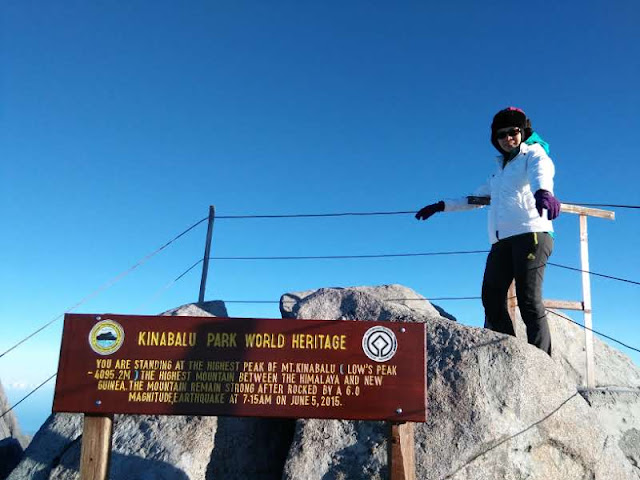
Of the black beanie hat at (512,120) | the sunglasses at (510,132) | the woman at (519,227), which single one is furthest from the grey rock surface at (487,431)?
the black beanie hat at (512,120)

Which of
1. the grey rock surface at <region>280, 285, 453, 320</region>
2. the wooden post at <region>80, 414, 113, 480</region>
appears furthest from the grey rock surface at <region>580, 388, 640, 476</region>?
the wooden post at <region>80, 414, 113, 480</region>

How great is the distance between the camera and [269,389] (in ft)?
12.9

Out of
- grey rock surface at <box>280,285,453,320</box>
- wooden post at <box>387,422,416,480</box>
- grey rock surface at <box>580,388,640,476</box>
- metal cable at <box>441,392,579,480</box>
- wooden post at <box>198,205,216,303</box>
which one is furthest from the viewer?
wooden post at <box>198,205,216,303</box>

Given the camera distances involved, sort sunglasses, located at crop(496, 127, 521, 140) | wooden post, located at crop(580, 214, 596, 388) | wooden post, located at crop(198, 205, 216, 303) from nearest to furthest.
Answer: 1. sunglasses, located at crop(496, 127, 521, 140)
2. wooden post, located at crop(580, 214, 596, 388)
3. wooden post, located at crop(198, 205, 216, 303)

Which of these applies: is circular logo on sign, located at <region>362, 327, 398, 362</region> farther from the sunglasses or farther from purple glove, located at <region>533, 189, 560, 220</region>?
the sunglasses

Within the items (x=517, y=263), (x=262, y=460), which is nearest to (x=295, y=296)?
(x=262, y=460)

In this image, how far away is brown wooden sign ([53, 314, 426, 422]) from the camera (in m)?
3.92

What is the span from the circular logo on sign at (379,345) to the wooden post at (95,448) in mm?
2059

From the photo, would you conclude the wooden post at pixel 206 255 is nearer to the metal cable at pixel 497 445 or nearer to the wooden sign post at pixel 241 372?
the wooden sign post at pixel 241 372

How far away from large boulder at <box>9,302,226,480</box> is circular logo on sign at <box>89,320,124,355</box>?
149cm

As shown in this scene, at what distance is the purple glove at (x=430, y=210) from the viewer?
6.72 metres

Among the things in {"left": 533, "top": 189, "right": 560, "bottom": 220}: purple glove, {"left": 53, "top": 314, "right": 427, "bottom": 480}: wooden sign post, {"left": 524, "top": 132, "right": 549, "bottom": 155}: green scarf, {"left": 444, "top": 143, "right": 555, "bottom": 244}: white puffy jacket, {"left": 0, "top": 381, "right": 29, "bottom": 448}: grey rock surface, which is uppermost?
{"left": 524, "top": 132, "right": 549, "bottom": 155}: green scarf

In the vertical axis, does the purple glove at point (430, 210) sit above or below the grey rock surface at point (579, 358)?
above

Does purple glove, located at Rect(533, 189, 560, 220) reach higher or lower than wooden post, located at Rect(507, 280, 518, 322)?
higher
